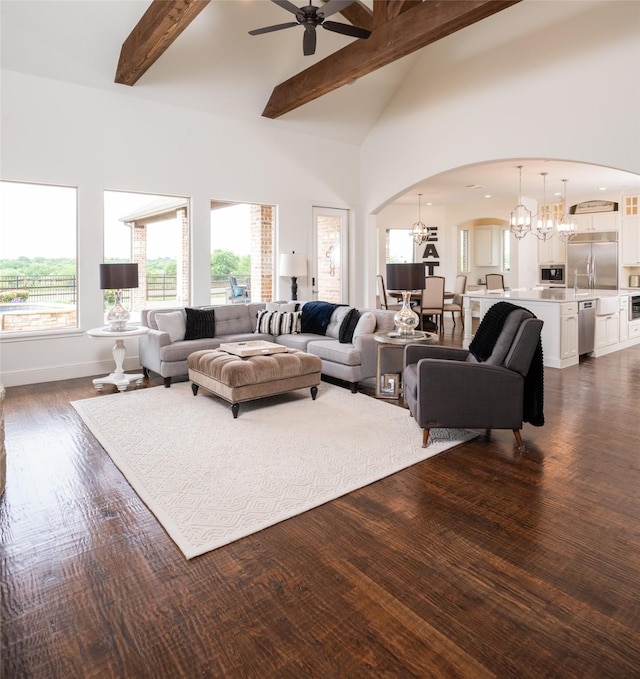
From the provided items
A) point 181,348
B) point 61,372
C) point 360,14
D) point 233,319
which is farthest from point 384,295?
point 61,372

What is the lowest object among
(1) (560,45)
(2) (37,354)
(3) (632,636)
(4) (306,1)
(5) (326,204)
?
(3) (632,636)

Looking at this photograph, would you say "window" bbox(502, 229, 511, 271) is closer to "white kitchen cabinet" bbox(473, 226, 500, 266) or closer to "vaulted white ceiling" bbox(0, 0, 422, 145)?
"white kitchen cabinet" bbox(473, 226, 500, 266)

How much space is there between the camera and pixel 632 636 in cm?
168

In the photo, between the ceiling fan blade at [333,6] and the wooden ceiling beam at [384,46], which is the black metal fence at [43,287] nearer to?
the wooden ceiling beam at [384,46]

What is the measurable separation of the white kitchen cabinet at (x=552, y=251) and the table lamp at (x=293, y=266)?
676 cm

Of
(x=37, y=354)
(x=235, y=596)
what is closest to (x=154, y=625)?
(x=235, y=596)

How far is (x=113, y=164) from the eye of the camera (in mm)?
5820

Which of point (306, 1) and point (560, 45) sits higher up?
point (306, 1)

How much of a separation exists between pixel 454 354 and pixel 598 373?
9.22 feet

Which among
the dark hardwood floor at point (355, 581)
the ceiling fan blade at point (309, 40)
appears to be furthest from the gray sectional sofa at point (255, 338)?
the ceiling fan blade at point (309, 40)

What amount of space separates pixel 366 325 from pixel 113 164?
3.57 m

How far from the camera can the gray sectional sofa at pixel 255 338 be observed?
4953mm

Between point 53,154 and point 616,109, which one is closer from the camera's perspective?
point 616,109

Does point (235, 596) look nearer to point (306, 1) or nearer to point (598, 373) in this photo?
point (598, 373)
